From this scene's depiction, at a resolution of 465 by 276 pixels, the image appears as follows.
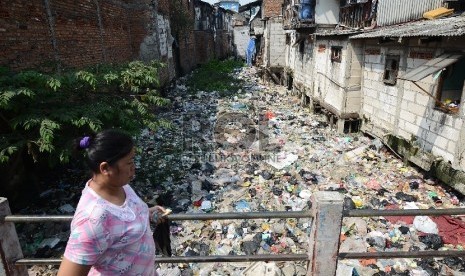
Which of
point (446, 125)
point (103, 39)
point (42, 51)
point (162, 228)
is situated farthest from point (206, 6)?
point (162, 228)

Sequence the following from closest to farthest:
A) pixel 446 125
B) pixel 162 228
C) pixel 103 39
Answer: pixel 162 228 → pixel 446 125 → pixel 103 39

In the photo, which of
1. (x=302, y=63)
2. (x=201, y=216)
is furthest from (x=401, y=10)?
(x=201, y=216)

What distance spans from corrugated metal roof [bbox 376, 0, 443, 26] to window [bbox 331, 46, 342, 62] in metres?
1.47

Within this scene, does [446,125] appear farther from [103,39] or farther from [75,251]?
[103,39]

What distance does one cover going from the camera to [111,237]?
1.46 m

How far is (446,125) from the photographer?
601cm

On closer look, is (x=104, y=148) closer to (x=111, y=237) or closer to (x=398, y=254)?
(x=111, y=237)

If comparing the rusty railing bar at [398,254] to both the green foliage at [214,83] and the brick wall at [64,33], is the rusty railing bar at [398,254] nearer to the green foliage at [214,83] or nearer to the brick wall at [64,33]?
the brick wall at [64,33]

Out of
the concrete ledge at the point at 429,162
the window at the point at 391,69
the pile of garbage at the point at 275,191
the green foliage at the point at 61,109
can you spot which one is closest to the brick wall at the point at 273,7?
the pile of garbage at the point at 275,191

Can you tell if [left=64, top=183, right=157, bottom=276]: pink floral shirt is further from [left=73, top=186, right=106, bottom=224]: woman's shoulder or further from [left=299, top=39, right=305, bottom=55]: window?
[left=299, top=39, right=305, bottom=55]: window

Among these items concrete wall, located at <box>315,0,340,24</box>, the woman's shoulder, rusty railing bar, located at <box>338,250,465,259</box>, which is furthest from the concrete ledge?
concrete wall, located at <box>315,0,340,24</box>

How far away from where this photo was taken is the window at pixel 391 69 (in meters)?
7.70

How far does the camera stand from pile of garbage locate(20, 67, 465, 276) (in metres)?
4.53

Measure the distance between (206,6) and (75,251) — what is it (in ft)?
98.7
